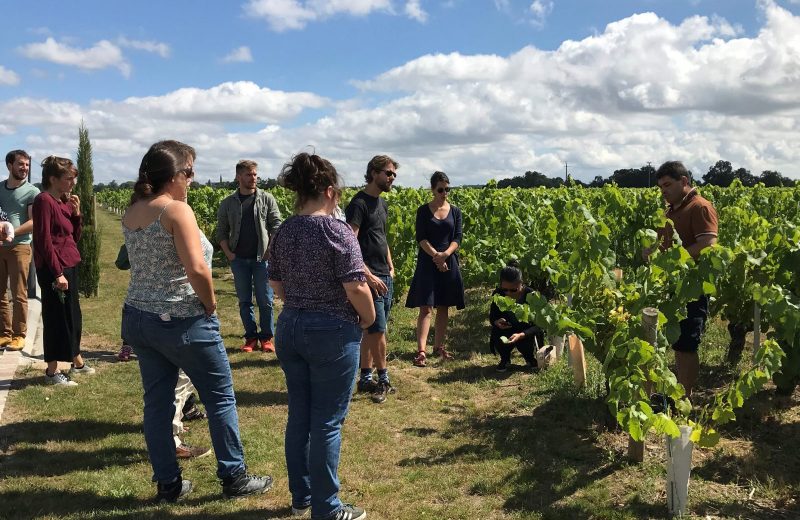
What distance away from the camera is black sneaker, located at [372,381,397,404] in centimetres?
497

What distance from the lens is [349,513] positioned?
9.95 feet

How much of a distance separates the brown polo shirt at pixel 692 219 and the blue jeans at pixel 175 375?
2949mm

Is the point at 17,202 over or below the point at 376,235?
A: over

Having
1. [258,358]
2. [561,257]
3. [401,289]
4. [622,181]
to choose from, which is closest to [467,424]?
[561,257]

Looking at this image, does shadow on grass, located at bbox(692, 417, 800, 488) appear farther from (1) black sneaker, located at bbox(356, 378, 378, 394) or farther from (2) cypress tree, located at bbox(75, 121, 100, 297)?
(2) cypress tree, located at bbox(75, 121, 100, 297)

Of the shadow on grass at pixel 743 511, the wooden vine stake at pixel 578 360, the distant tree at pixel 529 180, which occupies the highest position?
the distant tree at pixel 529 180

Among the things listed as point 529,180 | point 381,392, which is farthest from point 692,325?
point 529,180

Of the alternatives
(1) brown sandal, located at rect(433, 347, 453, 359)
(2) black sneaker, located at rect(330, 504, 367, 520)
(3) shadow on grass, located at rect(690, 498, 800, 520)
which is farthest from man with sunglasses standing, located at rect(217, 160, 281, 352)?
(3) shadow on grass, located at rect(690, 498, 800, 520)

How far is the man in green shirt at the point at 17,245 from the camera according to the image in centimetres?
572

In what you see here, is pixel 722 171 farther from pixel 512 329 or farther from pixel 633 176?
pixel 512 329

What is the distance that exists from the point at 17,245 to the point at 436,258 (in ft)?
12.6

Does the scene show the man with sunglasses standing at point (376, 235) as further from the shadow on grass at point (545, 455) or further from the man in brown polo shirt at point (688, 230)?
the man in brown polo shirt at point (688, 230)

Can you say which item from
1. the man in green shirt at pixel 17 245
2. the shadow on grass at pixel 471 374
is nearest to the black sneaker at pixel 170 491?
the shadow on grass at pixel 471 374

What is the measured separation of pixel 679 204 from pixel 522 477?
2154mm
